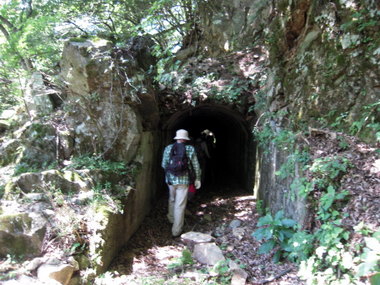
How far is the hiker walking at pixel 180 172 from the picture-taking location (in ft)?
19.3

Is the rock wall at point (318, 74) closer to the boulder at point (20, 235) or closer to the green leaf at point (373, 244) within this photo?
the green leaf at point (373, 244)

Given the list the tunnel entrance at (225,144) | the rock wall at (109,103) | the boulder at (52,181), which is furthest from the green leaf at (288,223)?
the tunnel entrance at (225,144)

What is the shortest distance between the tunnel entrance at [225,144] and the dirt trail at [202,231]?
1780mm

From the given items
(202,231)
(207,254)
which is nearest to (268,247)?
(207,254)

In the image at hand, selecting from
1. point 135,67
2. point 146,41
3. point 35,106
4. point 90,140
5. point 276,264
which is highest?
point 146,41

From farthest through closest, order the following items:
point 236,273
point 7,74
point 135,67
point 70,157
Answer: point 7,74 < point 135,67 < point 70,157 < point 236,273

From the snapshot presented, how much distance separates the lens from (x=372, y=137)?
139 inches

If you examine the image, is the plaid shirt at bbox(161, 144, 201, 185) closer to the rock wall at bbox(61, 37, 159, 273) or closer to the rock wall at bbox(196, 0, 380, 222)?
the rock wall at bbox(61, 37, 159, 273)

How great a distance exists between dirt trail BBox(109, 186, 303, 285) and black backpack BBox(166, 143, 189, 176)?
1452 mm

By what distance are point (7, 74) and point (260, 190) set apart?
29.0 feet

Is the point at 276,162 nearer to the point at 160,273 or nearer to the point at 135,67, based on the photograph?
the point at 160,273

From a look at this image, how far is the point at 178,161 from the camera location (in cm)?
588

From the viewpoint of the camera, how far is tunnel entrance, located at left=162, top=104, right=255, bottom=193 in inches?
371

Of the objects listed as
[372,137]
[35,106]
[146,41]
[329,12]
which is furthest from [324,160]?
[35,106]
